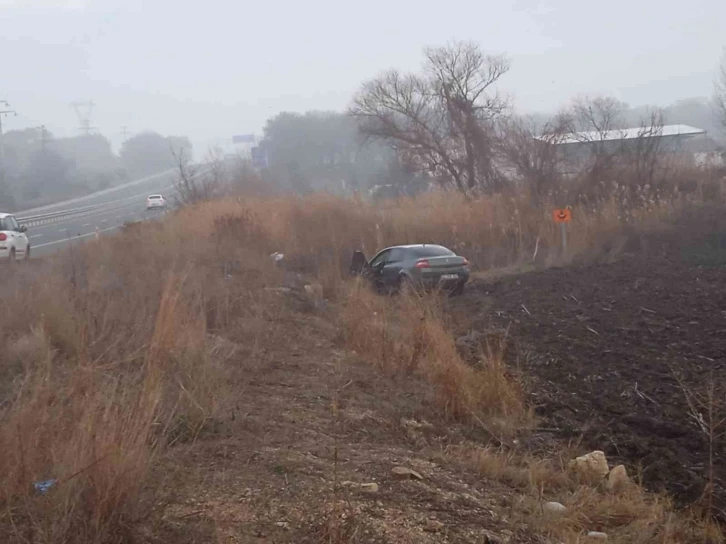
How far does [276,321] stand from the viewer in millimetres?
13094

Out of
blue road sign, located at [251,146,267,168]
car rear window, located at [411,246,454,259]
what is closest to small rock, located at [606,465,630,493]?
car rear window, located at [411,246,454,259]

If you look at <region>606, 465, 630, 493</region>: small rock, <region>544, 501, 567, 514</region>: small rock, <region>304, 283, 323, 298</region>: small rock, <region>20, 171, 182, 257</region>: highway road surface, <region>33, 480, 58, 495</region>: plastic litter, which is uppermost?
<region>33, 480, 58, 495</region>: plastic litter

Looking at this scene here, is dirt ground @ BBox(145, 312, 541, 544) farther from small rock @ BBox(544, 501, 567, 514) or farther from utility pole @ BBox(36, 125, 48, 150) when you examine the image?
utility pole @ BBox(36, 125, 48, 150)

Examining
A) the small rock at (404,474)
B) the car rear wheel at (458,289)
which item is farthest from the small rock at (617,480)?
the car rear wheel at (458,289)

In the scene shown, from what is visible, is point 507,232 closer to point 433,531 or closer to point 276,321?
point 276,321

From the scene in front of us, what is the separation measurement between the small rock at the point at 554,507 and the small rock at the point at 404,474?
0.91 meters

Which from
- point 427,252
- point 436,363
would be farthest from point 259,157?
point 436,363

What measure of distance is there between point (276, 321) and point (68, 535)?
28.4 ft

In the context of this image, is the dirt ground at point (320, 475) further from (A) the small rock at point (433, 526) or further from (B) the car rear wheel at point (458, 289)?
(B) the car rear wheel at point (458, 289)

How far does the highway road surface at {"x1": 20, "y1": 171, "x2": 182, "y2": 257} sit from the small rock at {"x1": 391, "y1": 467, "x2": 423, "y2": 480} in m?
17.6

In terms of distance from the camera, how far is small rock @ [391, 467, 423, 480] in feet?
20.6

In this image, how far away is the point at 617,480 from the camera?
6.81 metres

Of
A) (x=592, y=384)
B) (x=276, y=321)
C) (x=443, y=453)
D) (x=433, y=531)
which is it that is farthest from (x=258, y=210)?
(x=433, y=531)

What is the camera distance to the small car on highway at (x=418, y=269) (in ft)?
66.5
